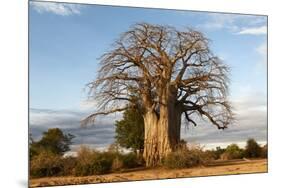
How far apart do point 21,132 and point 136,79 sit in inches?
36.1

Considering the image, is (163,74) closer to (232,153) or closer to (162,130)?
(162,130)

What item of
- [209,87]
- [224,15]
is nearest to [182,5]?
[224,15]

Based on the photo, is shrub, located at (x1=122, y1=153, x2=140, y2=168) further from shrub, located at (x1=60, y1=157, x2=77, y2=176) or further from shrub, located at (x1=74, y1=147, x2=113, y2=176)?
shrub, located at (x1=60, y1=157, x2=77, y2=176)

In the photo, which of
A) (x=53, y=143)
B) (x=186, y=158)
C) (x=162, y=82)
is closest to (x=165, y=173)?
(x=186, y=158)

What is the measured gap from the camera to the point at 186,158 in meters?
3.40

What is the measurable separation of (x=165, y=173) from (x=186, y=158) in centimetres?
20

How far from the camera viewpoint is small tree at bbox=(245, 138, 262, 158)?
140 inches

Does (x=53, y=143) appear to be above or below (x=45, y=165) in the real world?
above

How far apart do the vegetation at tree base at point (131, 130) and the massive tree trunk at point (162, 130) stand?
1.9 inches

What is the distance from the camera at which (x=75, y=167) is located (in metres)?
3.18

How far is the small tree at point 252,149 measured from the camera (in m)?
3.56

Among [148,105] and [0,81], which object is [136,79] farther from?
[0,81]

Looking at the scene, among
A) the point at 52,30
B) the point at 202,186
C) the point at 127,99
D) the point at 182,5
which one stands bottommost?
the point at 202,186

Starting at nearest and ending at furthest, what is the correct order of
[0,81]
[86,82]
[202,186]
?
1. [0,81]
2. [86,82]
3. [202,186]
